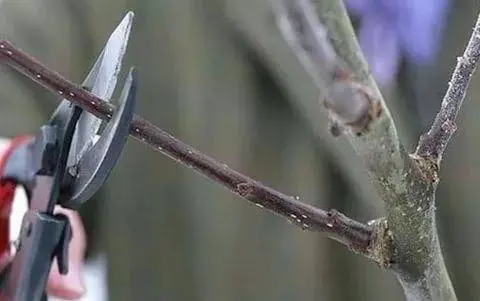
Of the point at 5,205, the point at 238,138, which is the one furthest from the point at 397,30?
the point at 5,205

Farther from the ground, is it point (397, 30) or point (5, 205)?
point (397, 30)

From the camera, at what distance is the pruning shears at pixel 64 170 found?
0.37 ft

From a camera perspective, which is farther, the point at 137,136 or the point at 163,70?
the point at 163,70

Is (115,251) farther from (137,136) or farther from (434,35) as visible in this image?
(137,136)

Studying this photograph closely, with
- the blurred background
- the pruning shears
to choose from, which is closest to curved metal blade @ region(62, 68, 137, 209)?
the pruning shears

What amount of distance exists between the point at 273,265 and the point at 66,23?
6.5 inches

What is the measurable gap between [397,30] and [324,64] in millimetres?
310

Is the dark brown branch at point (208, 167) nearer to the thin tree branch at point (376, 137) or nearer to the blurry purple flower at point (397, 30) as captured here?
the thin tree branch at point (376, 137)

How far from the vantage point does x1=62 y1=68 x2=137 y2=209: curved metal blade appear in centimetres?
10

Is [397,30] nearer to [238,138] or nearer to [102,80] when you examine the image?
[238,138]

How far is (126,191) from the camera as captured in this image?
431mm

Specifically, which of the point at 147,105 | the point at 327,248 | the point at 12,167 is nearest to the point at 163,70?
the point at 147,105

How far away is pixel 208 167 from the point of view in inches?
4.2

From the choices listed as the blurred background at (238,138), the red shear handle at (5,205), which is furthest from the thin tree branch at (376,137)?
the blurred background at (238,138)
